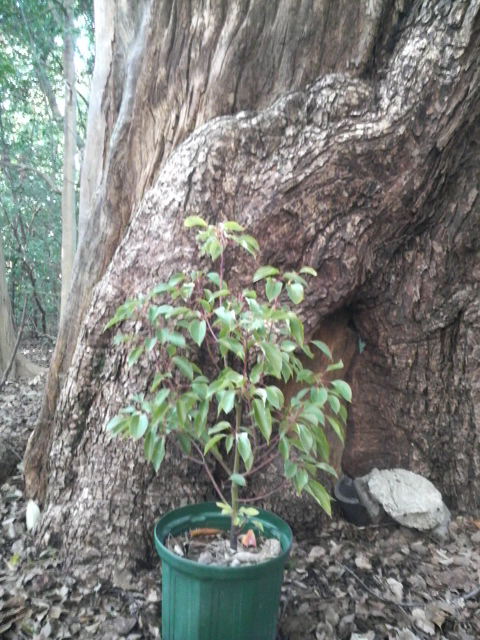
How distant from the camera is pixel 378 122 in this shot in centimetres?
219

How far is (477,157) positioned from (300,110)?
892 millimetres

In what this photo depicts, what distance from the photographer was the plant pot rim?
1430 millimetres

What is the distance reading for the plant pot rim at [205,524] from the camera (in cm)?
143

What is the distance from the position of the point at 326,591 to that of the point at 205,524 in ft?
1.95

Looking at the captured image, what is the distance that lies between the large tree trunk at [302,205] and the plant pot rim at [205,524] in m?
0.30

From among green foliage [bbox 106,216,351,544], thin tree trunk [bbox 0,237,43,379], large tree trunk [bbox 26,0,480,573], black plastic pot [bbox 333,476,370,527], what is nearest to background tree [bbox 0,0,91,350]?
thin tree trunk [bbox 0,237,43,379]

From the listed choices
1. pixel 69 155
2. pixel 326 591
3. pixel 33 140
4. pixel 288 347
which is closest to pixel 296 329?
pixel 288 347

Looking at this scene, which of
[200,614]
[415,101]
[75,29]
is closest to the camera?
[200,614]

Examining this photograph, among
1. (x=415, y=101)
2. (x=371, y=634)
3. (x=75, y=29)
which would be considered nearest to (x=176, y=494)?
(x=371, y=634)

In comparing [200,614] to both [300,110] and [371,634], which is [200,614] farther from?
[300,110]

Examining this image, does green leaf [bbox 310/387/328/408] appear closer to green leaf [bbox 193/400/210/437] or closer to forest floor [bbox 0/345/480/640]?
green leaf [bbox 193/400/210/437]

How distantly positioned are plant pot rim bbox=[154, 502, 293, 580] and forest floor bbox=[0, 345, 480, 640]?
0.35 m

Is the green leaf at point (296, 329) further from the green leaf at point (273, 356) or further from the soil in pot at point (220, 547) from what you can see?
the soil in pot at point (220, 547)

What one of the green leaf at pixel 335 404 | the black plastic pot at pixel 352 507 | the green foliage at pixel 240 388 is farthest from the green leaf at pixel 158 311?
the black plastic pot at pixel 352 507
